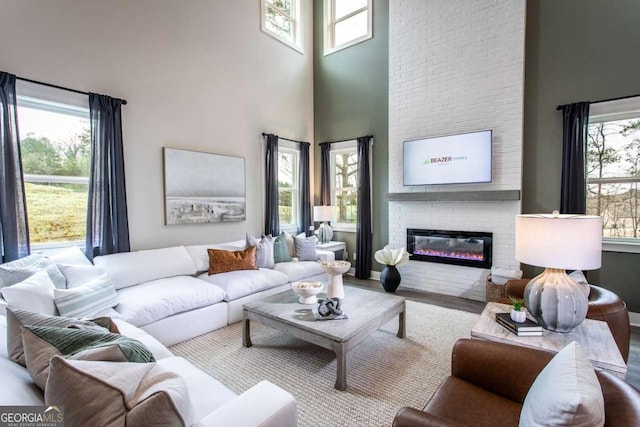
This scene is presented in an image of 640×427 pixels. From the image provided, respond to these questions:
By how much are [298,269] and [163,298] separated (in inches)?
71.4

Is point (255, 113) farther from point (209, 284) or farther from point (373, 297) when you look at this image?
point (373, 297)

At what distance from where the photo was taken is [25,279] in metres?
2.23

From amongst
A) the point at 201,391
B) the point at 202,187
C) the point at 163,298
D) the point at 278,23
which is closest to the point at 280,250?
the point at 202,187

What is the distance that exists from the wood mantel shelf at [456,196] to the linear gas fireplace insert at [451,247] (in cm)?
48

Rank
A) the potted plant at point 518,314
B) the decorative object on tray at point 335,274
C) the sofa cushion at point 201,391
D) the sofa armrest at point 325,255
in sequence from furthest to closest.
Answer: the sofa armrest at point 325,255 → the decorative object on tray at point 335,274 → the potted plant at point 518,314 → the sofa cushion at point 201,391

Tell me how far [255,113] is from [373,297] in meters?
3.54

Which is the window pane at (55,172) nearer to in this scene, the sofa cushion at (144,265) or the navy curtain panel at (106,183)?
the navy curtain panel at (106,183)

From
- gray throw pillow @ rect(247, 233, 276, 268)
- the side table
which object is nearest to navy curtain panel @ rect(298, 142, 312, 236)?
gray throw pillow @ rect(247, 233, 276, 268)

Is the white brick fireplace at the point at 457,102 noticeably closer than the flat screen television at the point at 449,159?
Yes

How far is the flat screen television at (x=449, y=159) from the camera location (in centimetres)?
401

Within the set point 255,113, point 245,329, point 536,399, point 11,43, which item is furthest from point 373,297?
point 11,43

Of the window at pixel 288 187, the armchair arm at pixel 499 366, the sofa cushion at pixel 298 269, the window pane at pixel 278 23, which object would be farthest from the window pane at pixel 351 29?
the armchair arm at pixel 499 366

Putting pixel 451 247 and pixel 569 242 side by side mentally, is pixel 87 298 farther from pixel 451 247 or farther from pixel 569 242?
pixel 451 247

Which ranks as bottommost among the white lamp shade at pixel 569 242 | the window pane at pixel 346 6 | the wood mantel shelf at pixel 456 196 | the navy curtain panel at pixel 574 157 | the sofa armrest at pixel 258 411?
the sofa armrest at pixel 258 411
